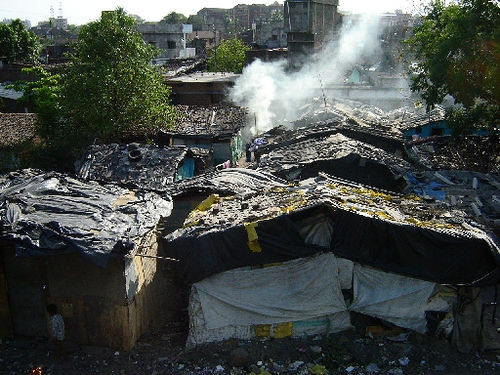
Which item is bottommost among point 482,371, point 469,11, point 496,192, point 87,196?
point 482,371

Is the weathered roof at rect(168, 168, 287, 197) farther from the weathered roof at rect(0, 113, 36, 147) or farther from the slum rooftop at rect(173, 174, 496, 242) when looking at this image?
the weathered roof at rect(0, 113, 36, 147)

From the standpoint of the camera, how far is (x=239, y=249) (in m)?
7.50

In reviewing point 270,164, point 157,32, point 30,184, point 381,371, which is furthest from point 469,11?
point 157,32

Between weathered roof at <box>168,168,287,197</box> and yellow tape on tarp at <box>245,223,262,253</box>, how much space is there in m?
3.15

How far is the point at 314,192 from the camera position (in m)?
8.69

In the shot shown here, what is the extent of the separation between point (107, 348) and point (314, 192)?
4.39 meters

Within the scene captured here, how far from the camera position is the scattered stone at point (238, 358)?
7.37 metres

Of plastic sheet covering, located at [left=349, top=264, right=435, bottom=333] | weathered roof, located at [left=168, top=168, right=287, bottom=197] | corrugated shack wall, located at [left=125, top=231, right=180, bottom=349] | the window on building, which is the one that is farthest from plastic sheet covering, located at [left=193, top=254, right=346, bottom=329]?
the window on building

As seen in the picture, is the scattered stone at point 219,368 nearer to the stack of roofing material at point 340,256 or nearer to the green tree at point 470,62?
the stack of roofing material at point 340,256

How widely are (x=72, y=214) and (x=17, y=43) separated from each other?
3601 cm

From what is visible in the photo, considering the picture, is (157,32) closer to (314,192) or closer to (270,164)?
(270,164)

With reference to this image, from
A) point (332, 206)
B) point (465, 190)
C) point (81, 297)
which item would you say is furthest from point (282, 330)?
point (465, 190)

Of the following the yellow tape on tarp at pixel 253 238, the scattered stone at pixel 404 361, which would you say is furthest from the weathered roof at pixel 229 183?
the scattered stone at pixel 404 361

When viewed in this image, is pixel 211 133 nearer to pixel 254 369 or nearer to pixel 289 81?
pixel 254 369
